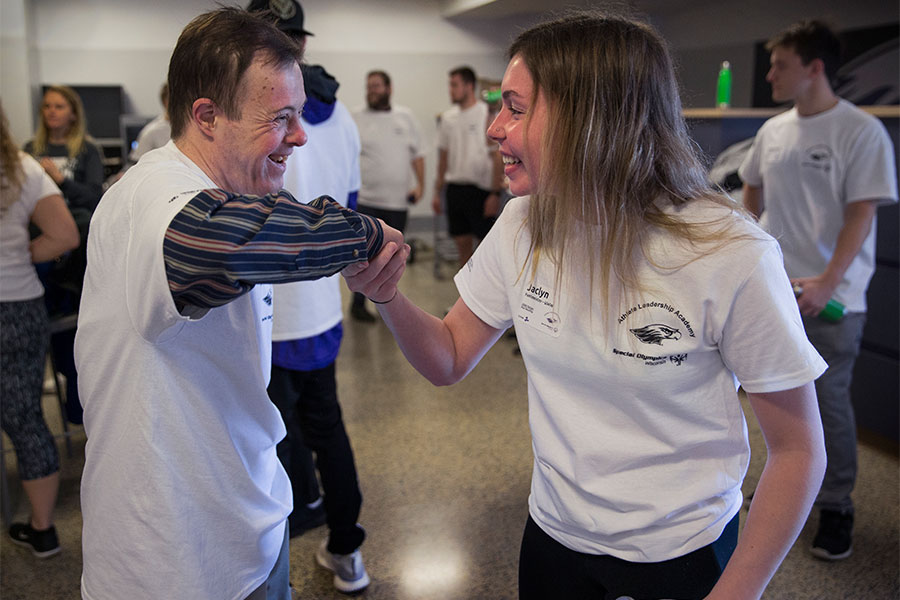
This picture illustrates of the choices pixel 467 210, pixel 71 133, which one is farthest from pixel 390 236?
pixel 467 210

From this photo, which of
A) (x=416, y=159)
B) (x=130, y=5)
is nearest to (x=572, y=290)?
(x=416, y=159)

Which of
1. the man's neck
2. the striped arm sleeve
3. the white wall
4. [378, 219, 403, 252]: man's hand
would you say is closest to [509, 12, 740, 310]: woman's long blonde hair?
[378, 219, 403, 252]: man's hand

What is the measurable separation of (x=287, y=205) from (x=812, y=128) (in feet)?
7.77

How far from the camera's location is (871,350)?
3.37m

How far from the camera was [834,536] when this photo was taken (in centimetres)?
250

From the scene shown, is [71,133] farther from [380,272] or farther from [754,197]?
[380,272]

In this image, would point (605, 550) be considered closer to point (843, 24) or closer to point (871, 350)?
point (871, 350)

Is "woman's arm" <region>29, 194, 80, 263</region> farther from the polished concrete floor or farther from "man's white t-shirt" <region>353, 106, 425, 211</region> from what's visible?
"man's white t-shirt" <region>353, 106, 425, 211</region>

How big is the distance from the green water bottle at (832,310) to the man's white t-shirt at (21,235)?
2.56m

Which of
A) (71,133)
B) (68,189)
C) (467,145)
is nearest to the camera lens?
(68,189)

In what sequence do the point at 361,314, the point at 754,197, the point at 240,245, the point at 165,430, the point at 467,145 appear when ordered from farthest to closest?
the point at 467,145 → the point at 361,314 → the point at 754,197 → the point at 165,430 → the point at 240,245

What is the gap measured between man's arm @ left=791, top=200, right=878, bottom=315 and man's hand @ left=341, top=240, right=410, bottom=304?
6.18ft

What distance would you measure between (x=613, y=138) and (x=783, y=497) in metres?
0.53

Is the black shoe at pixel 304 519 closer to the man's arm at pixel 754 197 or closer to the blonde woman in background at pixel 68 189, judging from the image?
the blonde woman in background at pixel 68 189
